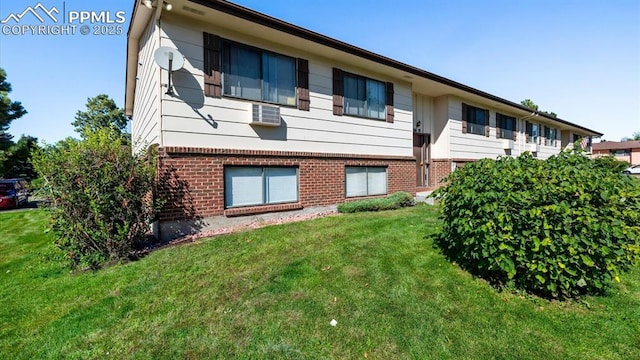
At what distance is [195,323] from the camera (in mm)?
3020

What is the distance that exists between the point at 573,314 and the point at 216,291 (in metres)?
4.18

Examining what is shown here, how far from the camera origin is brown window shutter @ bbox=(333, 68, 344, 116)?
8672 millimetres

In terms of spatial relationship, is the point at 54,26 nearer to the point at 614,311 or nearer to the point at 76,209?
the point at 76,209

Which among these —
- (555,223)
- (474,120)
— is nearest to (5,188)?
(555,223)

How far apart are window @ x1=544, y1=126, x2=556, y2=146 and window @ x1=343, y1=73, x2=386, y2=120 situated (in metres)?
17.5

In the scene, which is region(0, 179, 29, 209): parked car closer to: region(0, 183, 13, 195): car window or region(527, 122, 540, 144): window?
region(0, 183, 13, 195): car window

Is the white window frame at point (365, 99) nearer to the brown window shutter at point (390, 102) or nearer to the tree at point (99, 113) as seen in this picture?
the brown window shutter at point (390, 102)

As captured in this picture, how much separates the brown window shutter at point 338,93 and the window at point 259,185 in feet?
7.82

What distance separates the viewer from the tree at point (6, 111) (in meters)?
18.9

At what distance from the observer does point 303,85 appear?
25.9ft

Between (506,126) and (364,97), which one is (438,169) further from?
(506,126)

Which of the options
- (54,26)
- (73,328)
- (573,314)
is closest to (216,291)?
(73,328)

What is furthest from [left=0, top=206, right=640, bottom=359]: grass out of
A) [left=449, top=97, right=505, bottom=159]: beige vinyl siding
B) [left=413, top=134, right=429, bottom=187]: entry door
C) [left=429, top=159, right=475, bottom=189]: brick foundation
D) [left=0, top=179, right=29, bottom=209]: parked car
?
[left=0, top=179, right=29, bottom=209]: parked car

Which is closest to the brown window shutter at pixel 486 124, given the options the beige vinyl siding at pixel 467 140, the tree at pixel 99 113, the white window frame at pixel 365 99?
the beige vinyl siding at pixel 467 140
